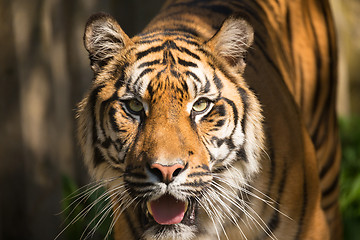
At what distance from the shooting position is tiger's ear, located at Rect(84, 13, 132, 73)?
2.49 m

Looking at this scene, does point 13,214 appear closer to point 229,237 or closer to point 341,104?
point 229,237

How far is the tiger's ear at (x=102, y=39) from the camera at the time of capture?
2.49 m

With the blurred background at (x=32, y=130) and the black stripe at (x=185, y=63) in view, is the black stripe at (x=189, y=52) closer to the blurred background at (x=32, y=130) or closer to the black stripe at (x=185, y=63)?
the black stripe at (x=185, y=63)

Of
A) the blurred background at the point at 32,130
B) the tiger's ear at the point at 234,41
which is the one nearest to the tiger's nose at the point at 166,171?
the tiger's ear at the point at 234,41

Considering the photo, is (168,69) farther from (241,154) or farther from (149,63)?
(241,154)

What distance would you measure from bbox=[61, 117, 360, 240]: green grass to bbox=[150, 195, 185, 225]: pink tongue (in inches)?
26.3

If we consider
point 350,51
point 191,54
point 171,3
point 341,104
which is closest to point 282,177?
point 191,54

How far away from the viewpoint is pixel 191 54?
2471 mm

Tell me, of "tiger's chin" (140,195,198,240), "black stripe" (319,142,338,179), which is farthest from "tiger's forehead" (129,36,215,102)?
"black stripe" (319,142,338,179)

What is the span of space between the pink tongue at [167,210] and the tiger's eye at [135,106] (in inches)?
13.6

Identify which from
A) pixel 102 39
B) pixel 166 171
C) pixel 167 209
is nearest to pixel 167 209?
pixel 167 209

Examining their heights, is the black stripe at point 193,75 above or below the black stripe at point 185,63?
below

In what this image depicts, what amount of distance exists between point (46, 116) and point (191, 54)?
1.68 metres

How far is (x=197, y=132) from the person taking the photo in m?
2.31
